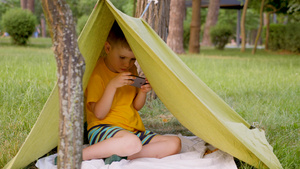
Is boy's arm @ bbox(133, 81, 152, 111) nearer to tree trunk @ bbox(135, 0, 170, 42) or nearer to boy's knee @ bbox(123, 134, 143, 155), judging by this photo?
boy's knee @ bbox(123, 134, 143, 155)

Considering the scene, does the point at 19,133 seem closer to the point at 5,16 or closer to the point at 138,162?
the point at 138,162

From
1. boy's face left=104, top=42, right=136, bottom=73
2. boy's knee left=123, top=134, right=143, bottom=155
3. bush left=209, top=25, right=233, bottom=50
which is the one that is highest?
boy's face left=104, top=42, right=136, bottom=73

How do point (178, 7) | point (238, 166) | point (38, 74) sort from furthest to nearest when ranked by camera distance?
Result: 1. point (178, 7)
2. point (38, 74)
3. point (238, 166)

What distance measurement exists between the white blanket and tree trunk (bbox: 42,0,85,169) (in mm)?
626

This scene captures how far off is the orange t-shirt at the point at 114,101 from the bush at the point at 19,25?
41.7 feet

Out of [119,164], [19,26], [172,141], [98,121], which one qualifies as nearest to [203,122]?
[172,141]

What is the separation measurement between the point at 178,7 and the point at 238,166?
397 inches

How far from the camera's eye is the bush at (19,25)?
14359 millimetres

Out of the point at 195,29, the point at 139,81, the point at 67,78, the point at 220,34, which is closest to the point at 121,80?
the point at 139,81

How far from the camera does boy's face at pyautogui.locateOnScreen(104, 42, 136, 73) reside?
2.52 m

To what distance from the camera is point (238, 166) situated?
244cm

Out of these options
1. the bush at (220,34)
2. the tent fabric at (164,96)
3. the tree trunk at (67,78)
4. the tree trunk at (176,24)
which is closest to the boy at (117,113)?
the tent fabric at (164,96)

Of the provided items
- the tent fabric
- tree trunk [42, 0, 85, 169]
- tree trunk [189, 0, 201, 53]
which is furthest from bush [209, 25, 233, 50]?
tree trunk [42, 0, 85, 169]

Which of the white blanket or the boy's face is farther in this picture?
the boy's face
